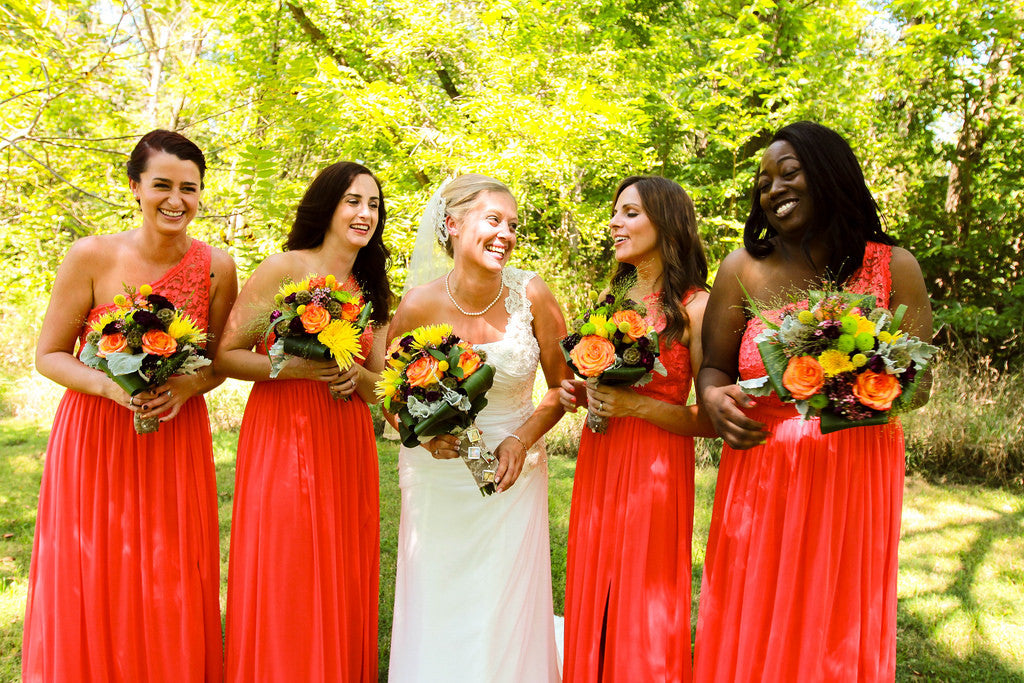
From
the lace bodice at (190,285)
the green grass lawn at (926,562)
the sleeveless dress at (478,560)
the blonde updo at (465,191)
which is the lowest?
the green grass lawn at (926,562)

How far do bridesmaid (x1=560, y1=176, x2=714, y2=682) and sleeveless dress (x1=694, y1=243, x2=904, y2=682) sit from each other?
1.39 ft

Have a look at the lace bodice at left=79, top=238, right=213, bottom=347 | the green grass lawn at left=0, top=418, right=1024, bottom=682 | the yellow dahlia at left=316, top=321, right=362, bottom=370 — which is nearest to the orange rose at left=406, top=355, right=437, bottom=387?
the yellow dahlia at left=316, top=321, right=362, bottom=370

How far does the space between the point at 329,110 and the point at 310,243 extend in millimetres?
6234

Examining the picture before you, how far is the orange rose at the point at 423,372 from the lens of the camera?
3.22m

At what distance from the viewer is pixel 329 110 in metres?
9.70

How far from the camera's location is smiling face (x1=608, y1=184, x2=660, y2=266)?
3729mm

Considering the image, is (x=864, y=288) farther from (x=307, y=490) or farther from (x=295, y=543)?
(x=295, y=543)

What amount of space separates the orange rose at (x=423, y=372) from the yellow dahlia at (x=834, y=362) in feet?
5.12

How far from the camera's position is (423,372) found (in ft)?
10.6

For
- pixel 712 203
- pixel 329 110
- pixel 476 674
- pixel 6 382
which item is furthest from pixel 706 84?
pixel 6 382

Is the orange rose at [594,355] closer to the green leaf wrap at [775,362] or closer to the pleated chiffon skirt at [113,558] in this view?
the green leaf wrap at [775,362]

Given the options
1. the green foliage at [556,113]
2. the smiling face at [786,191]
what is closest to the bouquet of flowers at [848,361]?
the smiling face at [786,191]

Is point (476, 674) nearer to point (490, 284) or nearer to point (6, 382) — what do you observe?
point (490, 284)

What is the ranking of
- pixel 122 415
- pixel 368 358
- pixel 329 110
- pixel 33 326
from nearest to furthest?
1. pixel 122 415
2. pixel 368 358
3. pixel 329 110
4. pixel 33 326
